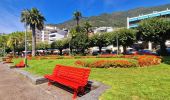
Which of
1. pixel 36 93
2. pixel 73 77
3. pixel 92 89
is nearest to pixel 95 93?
pixel 92 89

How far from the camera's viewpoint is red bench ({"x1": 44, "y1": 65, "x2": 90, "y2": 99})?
7.41 m

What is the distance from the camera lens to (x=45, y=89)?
8906 mm

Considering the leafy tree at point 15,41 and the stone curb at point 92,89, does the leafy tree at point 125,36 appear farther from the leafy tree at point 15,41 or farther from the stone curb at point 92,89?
the leafy tree at point 15,41

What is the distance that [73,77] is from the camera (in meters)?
8.34

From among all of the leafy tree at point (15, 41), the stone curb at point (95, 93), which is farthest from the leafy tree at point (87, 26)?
the stone curb at point (95, 93)

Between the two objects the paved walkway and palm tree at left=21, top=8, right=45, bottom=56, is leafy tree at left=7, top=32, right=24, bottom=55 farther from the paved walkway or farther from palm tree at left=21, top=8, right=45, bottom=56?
the paved walkway

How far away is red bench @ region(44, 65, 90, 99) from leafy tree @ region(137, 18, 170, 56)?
2580 centimetres

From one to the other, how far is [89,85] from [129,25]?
91.5m

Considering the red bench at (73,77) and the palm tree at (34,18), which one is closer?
the red bench at (73,77)

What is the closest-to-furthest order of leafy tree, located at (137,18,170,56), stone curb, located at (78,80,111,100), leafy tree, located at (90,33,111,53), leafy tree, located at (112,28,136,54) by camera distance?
1. stone curb, located at (78,80,111,100)
2. leafy tree, located at (137,18,170,56)
3. leafy tree, located at (112,28,136,54)
4. leafy tree, located at (90,33,111,53)

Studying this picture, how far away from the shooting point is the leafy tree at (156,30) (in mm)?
32406

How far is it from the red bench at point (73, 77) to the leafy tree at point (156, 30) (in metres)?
25.8

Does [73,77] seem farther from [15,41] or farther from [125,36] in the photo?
[15,41]

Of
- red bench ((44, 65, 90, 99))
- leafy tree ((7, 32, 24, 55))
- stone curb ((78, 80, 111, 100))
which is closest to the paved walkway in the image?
red bench ((44, 65, 90, 99))
